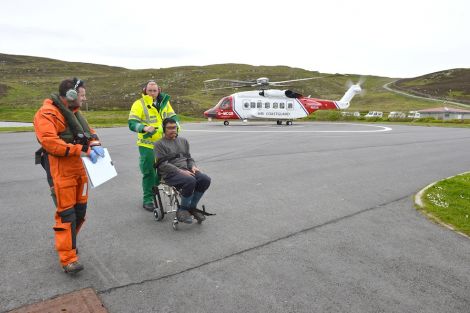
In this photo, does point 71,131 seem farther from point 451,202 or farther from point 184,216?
point 451,202

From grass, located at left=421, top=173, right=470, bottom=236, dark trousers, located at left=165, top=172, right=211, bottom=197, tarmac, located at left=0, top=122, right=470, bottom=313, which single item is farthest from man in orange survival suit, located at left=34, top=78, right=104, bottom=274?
grass, located at left=421, top=173, right=470, bottom=236

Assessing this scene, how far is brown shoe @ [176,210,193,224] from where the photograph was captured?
5.09 metres

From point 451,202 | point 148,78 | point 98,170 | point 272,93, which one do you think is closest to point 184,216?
point 98,170

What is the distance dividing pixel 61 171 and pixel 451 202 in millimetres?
6104

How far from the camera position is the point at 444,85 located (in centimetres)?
11131

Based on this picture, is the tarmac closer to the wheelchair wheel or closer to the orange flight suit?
the wheelchair wheel

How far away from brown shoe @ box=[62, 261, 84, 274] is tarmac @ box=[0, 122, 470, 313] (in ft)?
0.23

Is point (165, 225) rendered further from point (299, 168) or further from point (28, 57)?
point (28, 57)

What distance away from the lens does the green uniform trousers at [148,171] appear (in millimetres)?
5902

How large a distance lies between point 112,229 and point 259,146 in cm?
1040

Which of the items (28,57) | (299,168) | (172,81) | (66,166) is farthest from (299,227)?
(28,57)

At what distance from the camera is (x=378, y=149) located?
14.0m

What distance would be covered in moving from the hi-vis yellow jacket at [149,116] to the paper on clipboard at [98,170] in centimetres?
161

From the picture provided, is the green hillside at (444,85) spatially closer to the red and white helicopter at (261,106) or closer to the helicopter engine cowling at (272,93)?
the red and white helicopter at (261,106)
